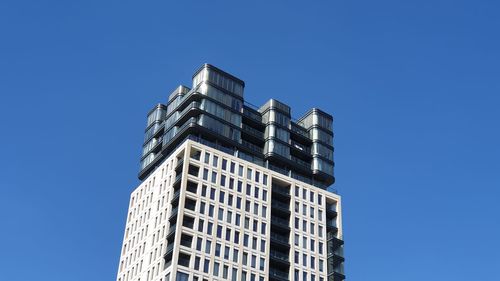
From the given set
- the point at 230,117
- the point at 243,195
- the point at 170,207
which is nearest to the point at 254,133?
the point at 230,117

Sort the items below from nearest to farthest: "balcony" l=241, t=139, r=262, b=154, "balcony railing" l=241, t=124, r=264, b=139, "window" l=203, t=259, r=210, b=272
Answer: "window" l=203, t=259, r=210, b=272
"balcony" l=241, t=139, r=262, b=154
"balcony railing" l=241, t=124, r=264, b=139

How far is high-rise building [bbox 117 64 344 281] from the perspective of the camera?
122 meters

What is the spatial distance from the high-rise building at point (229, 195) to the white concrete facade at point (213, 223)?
7.6 inches

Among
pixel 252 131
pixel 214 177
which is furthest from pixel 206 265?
pixel 252 131

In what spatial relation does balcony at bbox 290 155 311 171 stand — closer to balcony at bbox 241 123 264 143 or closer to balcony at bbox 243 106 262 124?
balcony at bbox 241 123 264 143

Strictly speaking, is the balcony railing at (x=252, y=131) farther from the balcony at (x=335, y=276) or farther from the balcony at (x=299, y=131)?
the balcony at (x=335, y=276)

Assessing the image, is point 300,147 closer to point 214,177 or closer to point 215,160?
point 215,160

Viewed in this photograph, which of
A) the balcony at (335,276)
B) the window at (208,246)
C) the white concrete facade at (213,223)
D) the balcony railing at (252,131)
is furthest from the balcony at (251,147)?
the balcony at (335,276)

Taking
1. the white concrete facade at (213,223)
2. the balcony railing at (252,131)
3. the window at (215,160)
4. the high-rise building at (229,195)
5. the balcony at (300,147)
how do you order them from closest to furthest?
the white concrete facade at (213,223), the high-rise building at (229,195), the window at (215,160), the balcony railing at (252,131), the balcony at (300,147)

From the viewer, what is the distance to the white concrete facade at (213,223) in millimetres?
119625

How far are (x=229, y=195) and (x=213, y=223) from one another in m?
7.52

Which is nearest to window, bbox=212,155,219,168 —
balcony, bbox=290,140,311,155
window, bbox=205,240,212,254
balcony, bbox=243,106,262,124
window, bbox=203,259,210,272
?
balcony, bbox=243,106,262,124

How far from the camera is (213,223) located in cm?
12356

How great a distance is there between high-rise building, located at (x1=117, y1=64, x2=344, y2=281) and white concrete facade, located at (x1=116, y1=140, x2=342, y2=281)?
0.63 feet
